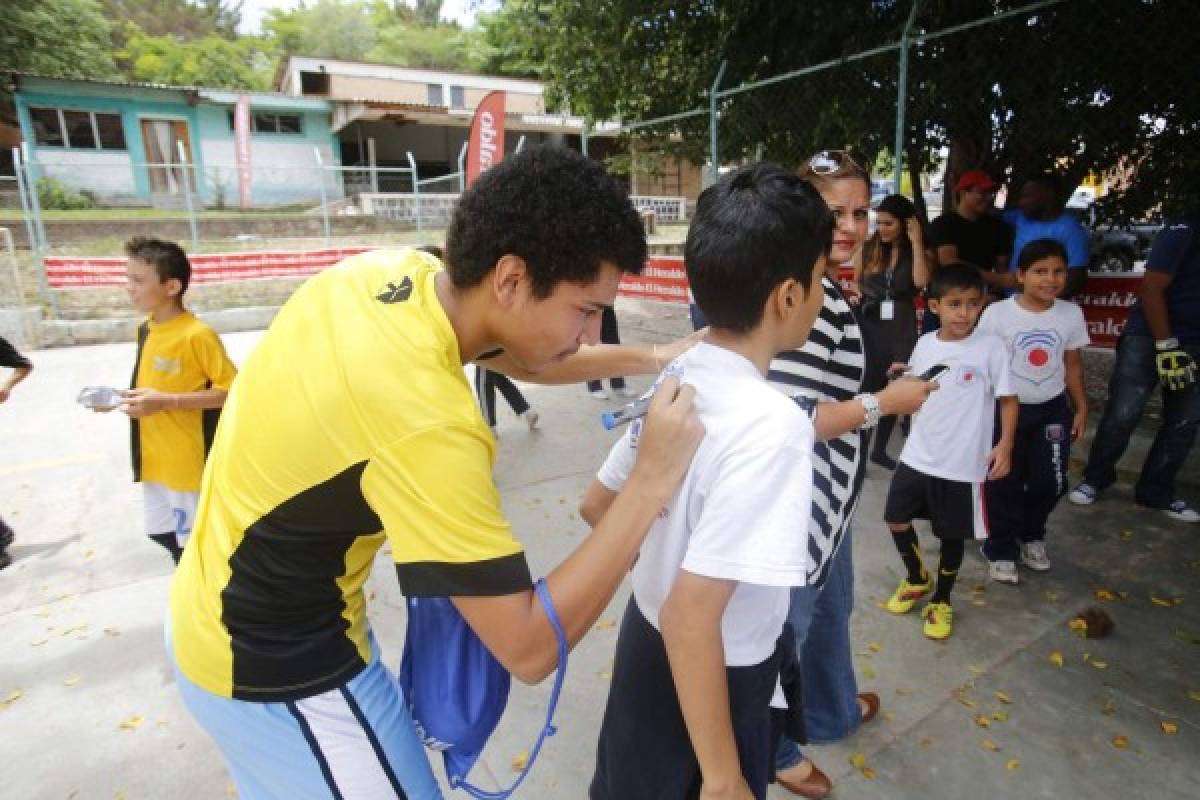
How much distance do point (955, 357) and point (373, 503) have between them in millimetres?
2720

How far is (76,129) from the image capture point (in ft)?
66.9

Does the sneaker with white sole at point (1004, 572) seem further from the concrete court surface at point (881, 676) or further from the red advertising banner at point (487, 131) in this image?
the red advertising banner at point (487, 131)

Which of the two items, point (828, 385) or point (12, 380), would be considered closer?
point (828, 385)

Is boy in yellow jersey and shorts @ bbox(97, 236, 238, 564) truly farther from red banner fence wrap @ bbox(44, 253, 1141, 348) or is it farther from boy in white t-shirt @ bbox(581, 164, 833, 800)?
red banner fence wrap @ bbox(44, 253, 1141, 348)

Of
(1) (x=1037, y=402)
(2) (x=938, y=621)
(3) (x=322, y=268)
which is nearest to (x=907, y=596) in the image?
(2) (x=938, y=621)

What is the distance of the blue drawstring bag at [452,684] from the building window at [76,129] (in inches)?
978

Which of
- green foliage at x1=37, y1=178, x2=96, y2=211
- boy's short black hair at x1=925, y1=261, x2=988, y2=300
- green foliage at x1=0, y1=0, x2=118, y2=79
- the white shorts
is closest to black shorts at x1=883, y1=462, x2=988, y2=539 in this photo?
boy's short black hair at x1=925, y1=261, x2=988, y2=300

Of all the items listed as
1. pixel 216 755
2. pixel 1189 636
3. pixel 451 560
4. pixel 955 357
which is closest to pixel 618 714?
pixel 451 560

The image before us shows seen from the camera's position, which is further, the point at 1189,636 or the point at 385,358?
the point at 1189,636

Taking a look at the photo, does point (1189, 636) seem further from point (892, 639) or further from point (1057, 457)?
point (892, 639)

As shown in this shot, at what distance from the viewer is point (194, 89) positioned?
20891 millimetres

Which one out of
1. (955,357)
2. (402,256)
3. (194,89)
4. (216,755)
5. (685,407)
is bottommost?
(216,755)

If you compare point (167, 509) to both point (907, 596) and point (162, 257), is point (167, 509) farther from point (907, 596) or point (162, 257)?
point (907, 596)

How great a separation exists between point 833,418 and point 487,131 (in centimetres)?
1214
